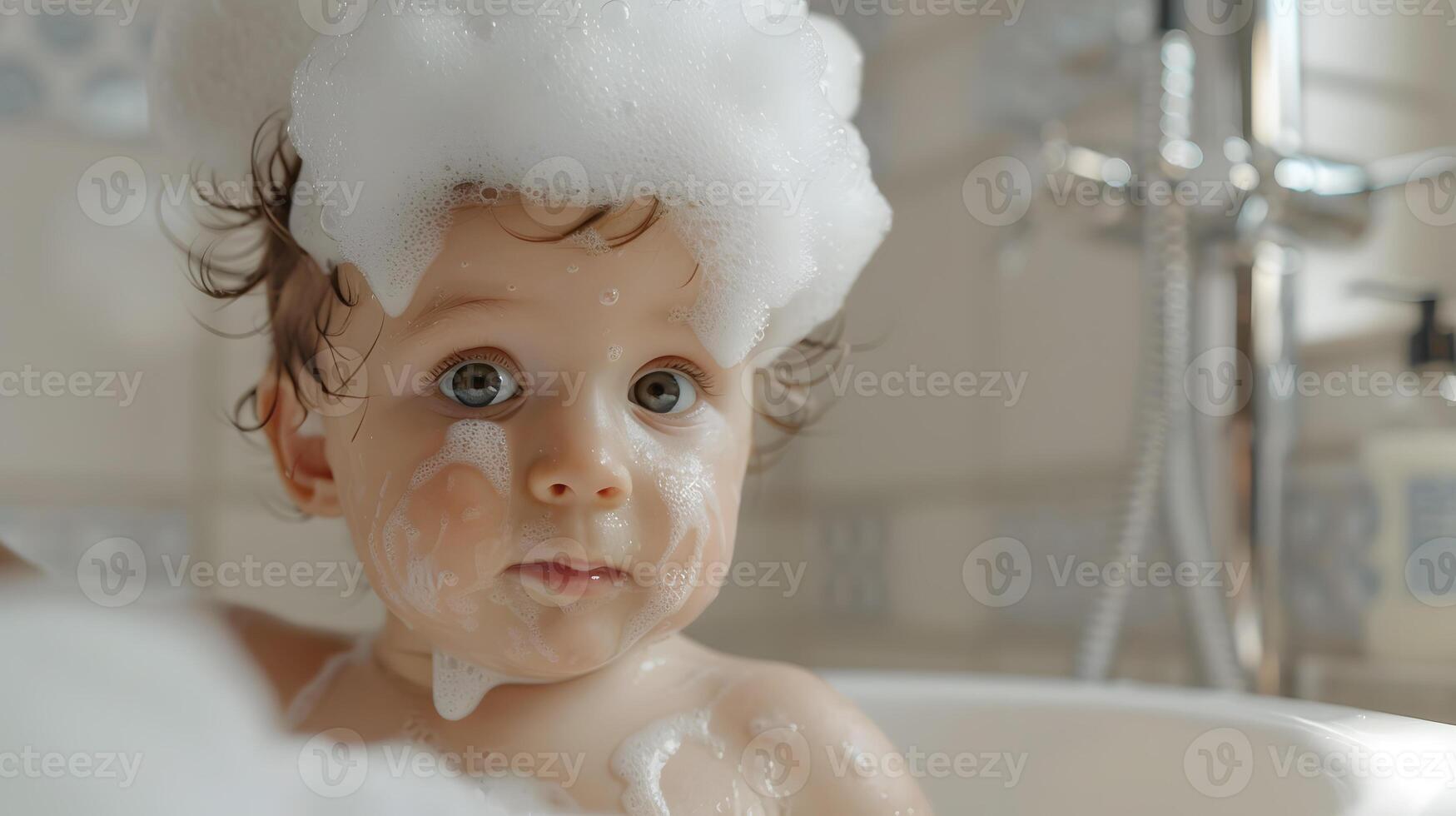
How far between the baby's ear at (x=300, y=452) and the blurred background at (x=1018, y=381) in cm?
23

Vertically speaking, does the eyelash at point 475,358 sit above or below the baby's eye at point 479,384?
above

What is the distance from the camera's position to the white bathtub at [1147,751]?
704 millimetres

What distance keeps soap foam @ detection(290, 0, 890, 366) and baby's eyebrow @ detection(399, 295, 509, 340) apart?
0.02m

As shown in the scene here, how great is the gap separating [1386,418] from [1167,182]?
320 millimetres

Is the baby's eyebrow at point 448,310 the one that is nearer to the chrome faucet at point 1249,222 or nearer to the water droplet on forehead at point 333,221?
the water droplet on forehead at point 333,221

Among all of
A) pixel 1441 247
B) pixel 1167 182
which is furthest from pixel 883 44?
pixel 1441 247

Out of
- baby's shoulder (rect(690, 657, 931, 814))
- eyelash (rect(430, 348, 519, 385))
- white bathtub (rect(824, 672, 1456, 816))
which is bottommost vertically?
white bathtub (rect(824, 672, 1456, 816))

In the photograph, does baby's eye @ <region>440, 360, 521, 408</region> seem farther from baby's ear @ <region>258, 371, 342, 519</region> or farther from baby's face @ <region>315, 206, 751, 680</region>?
baby's ear @ <region>258, 371, 342, 519</region>

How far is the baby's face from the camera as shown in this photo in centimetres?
66

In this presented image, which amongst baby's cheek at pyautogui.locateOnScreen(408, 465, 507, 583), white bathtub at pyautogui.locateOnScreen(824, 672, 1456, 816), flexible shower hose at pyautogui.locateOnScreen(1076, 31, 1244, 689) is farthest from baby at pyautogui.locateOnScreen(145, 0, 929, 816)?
flexible shower hose at pyautogui.locateOnScreen(1076, 31, 1244, 689)

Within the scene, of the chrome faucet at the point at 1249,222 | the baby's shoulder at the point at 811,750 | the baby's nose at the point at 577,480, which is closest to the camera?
the baby's nose at the point at 577,480

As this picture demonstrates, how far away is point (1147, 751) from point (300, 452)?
672 mm

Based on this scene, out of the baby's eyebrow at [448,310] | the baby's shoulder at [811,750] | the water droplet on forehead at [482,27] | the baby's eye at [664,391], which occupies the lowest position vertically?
the baby's shoulder at [811,750]

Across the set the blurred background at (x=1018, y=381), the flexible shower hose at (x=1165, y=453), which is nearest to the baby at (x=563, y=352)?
the blurred background at (x=1018, y=381)
